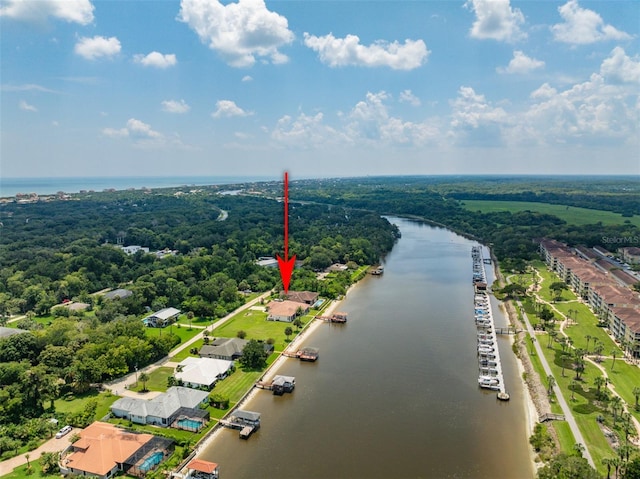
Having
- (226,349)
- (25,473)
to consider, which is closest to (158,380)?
(226,349)

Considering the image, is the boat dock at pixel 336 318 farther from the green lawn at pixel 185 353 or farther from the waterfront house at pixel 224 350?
the green lawn at pixel 185 353

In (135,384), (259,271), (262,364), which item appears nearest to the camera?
(135,384)

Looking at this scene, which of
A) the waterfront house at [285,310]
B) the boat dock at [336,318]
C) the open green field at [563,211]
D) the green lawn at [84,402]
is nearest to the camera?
the green lawn at [84,402]

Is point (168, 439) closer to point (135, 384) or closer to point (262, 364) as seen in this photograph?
point (135, 384)

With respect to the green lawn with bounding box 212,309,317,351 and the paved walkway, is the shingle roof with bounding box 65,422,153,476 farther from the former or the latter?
the green lawn with bounding box 212,309,317,351

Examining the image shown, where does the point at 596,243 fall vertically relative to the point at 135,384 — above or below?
above

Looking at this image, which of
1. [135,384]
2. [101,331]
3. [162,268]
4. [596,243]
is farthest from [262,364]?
[596,243]

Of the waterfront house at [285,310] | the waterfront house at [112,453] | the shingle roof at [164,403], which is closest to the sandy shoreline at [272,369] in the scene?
the waterfront house at [112,453]
